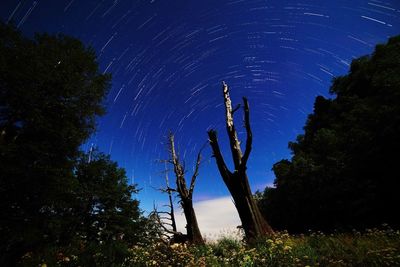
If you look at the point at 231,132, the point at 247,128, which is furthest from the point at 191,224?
the point at 247,128

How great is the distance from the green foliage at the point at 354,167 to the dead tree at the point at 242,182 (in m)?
9.60

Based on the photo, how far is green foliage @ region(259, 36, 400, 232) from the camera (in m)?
14.9

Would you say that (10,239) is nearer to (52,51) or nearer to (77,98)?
(77,98)

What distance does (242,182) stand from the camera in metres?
10.6

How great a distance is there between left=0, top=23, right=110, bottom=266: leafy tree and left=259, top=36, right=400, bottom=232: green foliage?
1921 cm

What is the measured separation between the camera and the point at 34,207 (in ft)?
48.2

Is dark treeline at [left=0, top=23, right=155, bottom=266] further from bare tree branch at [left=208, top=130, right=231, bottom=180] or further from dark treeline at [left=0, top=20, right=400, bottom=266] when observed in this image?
bare tree branch at [left=208, top=130, right=231, bottom=180]

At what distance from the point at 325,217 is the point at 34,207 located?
24614 millimetres

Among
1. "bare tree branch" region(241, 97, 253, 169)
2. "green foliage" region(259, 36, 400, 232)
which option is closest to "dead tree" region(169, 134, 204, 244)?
"bare tree branch" region(241, 97, 253, 169)

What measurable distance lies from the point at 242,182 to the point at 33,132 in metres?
12.7

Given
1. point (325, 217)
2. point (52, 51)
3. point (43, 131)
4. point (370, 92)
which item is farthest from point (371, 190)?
point (52, 51)

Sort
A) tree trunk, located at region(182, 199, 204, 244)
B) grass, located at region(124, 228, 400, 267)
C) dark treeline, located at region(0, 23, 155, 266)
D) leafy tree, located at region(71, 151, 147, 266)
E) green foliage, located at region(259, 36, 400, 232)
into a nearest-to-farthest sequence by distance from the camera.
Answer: grass, located at region(124, 228, 400, 267) < dark treeline, located at region(0, 23, 155, 266) < green foliage, located at region(259, 36, 400, 232) < tree trunk, located at region(182, 199, 204, 244) < leafy tree, located at region(71, 151, 147, 266)

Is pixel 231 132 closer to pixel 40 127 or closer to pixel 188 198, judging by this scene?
pixel 188 198

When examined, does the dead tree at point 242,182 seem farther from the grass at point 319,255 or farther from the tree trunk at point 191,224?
the tree trunk at point 191,224
